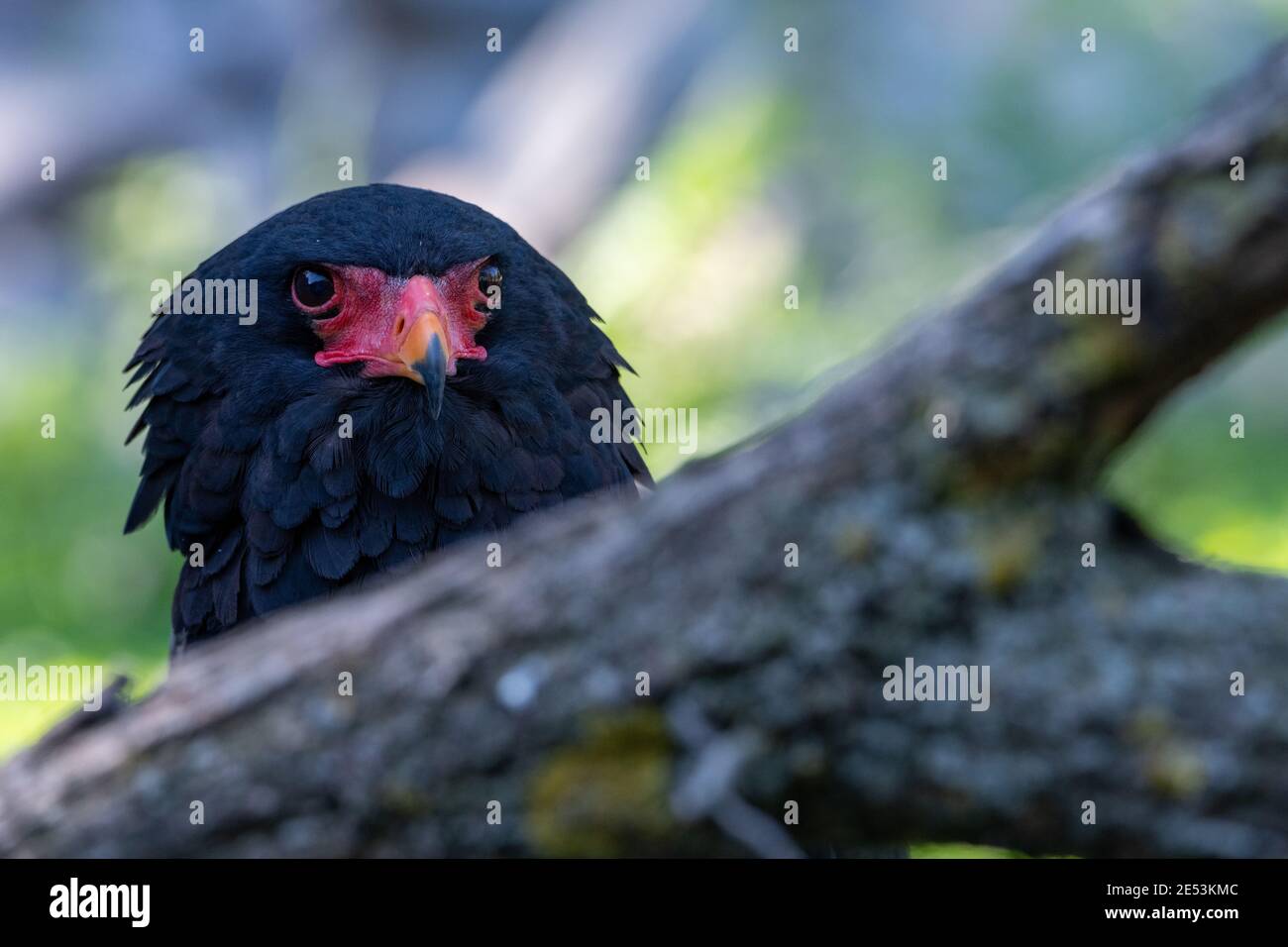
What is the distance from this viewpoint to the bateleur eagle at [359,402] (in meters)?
3.79

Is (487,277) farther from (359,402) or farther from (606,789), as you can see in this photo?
(606,789)

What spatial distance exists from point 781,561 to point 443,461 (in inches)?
68.4

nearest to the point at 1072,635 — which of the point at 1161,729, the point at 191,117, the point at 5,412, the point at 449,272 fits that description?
the point at 1161,729

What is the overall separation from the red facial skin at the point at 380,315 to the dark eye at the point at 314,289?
0.01 metres

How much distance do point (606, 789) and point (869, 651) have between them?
44 centimetres

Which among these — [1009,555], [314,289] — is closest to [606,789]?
[1009,555]

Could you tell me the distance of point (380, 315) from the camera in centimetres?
Answer: 393

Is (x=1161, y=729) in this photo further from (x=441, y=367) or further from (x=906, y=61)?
(x=906, y=61)

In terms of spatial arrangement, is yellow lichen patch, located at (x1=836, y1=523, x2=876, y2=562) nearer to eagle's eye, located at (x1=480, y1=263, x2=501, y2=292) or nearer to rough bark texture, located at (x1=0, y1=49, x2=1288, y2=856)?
rough bark texture, located at (x1=0, y1=49, x2=1288, y2=856)

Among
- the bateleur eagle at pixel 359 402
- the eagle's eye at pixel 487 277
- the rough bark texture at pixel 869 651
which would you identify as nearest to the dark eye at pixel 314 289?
the bateleur eagle at pixel 359 402

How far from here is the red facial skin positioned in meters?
3.90

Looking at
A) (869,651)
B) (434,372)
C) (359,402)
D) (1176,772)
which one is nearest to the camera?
(1176,772)

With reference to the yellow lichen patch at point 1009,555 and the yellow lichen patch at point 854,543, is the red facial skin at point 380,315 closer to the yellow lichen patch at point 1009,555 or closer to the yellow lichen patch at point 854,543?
the yellow lichen patch at point 854,543

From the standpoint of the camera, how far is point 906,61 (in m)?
10.8
